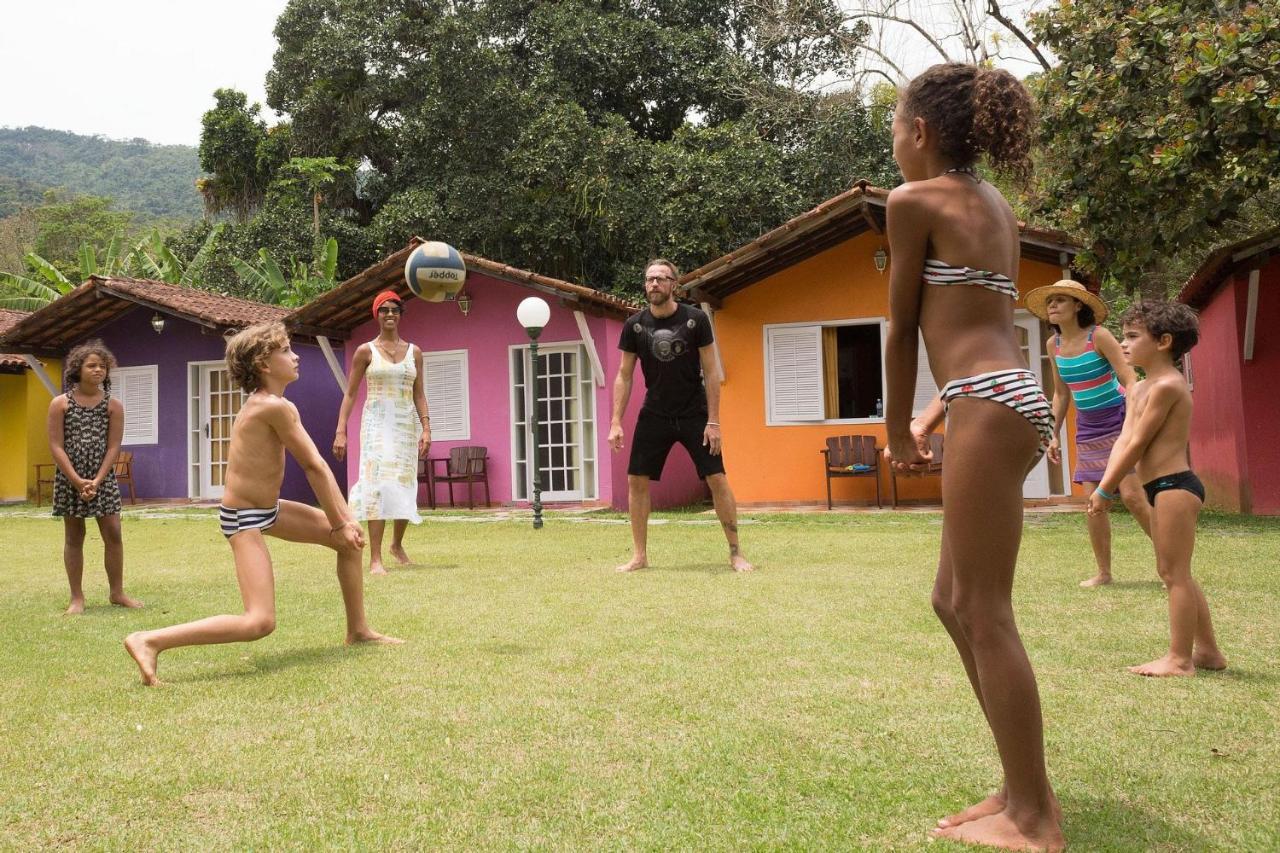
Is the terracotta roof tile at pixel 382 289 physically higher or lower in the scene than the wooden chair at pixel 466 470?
higher

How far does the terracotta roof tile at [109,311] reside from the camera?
1692 cm

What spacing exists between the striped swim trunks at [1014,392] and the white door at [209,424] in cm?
1823

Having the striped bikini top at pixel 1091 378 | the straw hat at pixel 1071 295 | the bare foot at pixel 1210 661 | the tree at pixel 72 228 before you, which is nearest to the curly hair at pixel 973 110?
the bare foot at pixel 1210 661

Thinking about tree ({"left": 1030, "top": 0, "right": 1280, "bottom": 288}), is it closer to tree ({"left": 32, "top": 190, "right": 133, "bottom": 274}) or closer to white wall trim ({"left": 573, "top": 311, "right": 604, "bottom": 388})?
white wall trim ({"left": 573, "top": 311, "right": 604, "bottom": 388})

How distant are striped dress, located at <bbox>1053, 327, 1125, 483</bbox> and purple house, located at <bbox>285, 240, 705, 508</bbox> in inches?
360

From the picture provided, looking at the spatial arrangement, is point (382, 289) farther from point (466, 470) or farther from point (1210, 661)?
point (1210, 661)

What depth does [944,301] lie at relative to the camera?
244 cm

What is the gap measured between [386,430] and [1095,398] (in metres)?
4.67

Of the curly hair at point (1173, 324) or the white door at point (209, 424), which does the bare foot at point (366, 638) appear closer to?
the curly hair at point (1173, 324)

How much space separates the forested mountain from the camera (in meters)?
63.7

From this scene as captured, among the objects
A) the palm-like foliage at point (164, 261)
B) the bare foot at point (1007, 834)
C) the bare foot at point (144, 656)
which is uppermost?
the palm-like foliage at point (164, 261)

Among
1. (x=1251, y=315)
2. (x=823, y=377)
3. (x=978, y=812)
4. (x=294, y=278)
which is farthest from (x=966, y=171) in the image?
(x=294, y=278)

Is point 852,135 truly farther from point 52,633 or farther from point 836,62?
point 52,633

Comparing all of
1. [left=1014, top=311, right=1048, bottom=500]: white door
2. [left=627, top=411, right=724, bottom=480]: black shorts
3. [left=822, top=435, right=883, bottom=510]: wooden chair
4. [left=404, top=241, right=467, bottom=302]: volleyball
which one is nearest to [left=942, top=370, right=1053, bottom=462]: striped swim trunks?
[left=627, top=411, right=724, bottom=480]: black shorts
